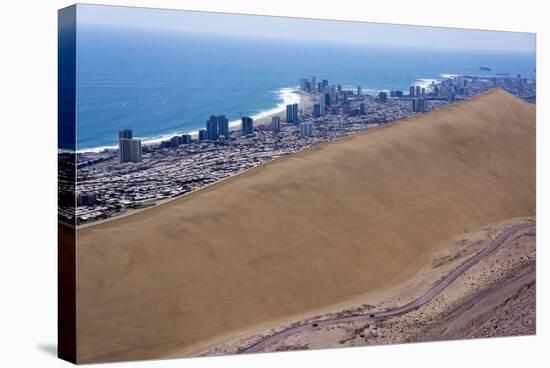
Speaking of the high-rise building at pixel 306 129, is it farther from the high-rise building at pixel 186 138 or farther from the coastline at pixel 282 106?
the high-rise building at pixel 186 138

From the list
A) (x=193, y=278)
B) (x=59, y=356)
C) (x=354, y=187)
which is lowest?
(x=59, y=356)

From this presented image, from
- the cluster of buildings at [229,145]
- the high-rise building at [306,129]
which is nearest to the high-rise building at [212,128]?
the cluster of buildings at [229,145]

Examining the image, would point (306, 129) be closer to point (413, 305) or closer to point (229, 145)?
point (229, 145)

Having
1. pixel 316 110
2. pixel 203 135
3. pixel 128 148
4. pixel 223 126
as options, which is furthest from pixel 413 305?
pixel 128 148

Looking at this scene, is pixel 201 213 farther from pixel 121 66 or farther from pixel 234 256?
pixel 121 66

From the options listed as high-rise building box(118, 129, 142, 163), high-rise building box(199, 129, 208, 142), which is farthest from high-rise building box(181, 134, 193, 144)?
high-rise building box(118, 129, 142, 163)

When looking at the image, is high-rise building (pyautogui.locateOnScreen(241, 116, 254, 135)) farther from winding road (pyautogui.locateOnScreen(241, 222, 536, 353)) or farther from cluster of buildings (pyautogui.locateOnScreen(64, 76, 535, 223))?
winding road (pyautogui.locateOnScreen(241, 222, 536, 353))

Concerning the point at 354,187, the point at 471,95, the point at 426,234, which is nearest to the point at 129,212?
the point at 354,187
